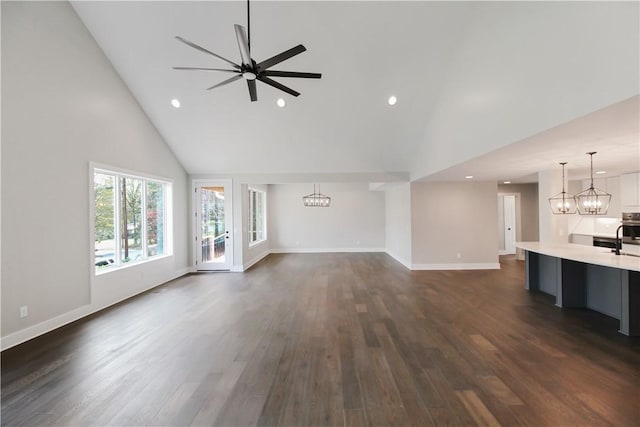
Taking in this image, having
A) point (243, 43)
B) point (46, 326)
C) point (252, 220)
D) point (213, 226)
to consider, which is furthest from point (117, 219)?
point (252, 220)

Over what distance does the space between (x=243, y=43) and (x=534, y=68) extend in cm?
277

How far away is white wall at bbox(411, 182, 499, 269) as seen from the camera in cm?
704

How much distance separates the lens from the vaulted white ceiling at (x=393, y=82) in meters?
2.36

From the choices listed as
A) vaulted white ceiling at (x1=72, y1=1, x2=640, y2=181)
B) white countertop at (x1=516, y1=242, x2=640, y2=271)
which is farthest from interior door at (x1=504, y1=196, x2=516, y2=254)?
white countertop at (x1=516, y1=242, x2=640, y2=271)

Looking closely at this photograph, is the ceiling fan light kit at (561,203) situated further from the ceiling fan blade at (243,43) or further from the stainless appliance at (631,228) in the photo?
the ceiling fan blade at (243,43)

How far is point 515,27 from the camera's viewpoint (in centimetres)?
272

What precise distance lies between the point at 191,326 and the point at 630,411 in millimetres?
A: 4331

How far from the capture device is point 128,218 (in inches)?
201

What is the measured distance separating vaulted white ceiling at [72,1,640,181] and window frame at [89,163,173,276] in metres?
1.09

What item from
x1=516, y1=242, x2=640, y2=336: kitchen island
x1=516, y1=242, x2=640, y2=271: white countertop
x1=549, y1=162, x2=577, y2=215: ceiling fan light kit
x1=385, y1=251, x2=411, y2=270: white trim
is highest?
x1=549, y1=162, x2=577, y2=215: ceiling fan light kit

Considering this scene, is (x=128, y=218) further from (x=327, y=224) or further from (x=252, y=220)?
(x=327, y=224)

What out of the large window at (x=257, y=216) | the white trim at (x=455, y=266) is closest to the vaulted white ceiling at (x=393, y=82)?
the large window at (x=257, y=216)

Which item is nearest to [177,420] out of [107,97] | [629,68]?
[629,68]

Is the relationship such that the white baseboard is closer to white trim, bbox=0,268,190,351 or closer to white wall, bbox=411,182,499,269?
white trim, bbox=0,268,190,351
